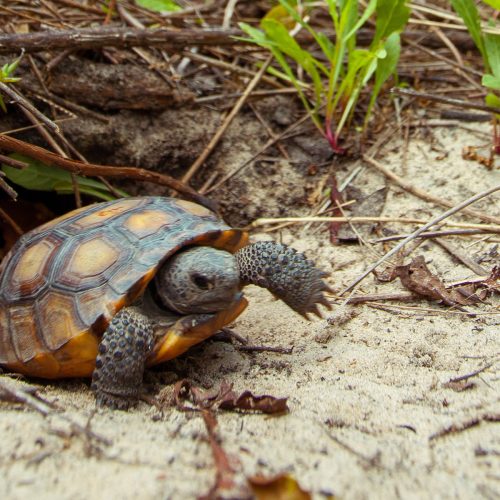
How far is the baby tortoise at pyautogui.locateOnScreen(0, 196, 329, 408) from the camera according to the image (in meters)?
2.38

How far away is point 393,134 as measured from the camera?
12.9 feet

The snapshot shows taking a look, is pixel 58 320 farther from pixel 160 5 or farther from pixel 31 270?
pixel 160 5

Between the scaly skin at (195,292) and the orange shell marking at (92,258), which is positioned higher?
the orange shell marking at (92,258)

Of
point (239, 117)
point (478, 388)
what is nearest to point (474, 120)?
point (239, 117)

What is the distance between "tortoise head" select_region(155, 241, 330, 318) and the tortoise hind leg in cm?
26

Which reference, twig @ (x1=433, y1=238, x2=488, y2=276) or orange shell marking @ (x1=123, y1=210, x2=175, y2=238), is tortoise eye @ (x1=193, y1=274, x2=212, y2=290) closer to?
orange shell marking @ (x1=123, y1=210, x2=175, y2=238)

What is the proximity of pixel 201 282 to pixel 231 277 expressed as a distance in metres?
0.13

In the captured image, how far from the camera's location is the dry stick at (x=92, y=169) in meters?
2.95

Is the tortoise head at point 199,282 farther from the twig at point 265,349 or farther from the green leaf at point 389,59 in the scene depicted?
the green leaf at point 389,59

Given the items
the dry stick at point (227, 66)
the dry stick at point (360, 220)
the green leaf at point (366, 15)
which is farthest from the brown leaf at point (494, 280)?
the dry stick at point (227, 66)

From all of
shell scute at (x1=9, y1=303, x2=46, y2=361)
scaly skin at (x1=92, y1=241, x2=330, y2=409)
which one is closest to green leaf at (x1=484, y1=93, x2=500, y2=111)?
scaly skin at (x1=92, y1=241, x2=330, y2=409)

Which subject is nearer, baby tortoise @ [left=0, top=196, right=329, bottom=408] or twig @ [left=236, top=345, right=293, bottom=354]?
baby tortoise @ [left=0, top=196, right=329, bottom=408]

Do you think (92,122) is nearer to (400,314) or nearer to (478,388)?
(400,314)

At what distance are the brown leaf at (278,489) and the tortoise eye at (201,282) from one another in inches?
44.8
